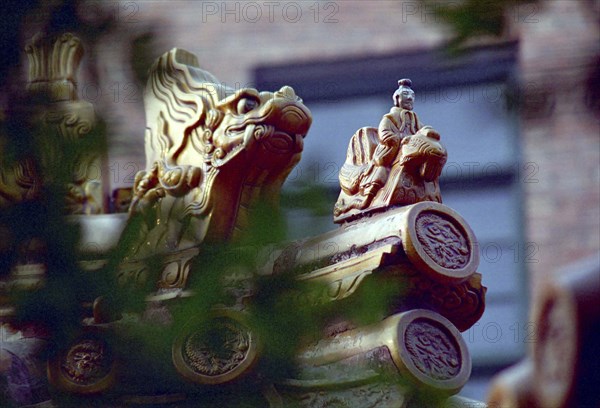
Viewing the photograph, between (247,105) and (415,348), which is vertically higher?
(247,105)

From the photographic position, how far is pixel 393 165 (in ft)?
18.6

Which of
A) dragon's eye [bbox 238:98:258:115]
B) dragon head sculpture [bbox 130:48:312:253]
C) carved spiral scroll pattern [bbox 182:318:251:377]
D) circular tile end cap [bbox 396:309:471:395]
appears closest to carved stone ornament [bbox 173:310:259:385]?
carved spiral scroll pattern [bbox 182:318:251:377]

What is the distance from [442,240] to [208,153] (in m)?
0.92

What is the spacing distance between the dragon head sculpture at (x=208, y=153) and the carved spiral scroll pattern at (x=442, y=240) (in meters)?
0.45

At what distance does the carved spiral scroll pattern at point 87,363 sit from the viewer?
4.85 metres

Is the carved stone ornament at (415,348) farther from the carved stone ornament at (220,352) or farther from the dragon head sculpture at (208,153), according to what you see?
the dragon head sculpture at (208,153)

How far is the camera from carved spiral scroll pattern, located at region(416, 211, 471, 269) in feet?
17.8

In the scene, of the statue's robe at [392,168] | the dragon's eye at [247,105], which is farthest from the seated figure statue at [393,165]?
the dragon's eye at [247,105]

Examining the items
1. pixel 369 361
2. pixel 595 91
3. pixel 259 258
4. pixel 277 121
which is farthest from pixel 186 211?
pixel 595 91

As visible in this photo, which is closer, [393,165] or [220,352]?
[220,352]

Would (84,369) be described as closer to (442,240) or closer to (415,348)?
(415,348)

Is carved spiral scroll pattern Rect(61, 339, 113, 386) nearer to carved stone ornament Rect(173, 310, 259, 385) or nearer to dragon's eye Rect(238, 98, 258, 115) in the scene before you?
carved stone ornament Rect(173, 310, 259, 385)

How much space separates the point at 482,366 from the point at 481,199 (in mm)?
1201

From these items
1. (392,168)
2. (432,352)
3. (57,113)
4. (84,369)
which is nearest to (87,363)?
(84,369)
